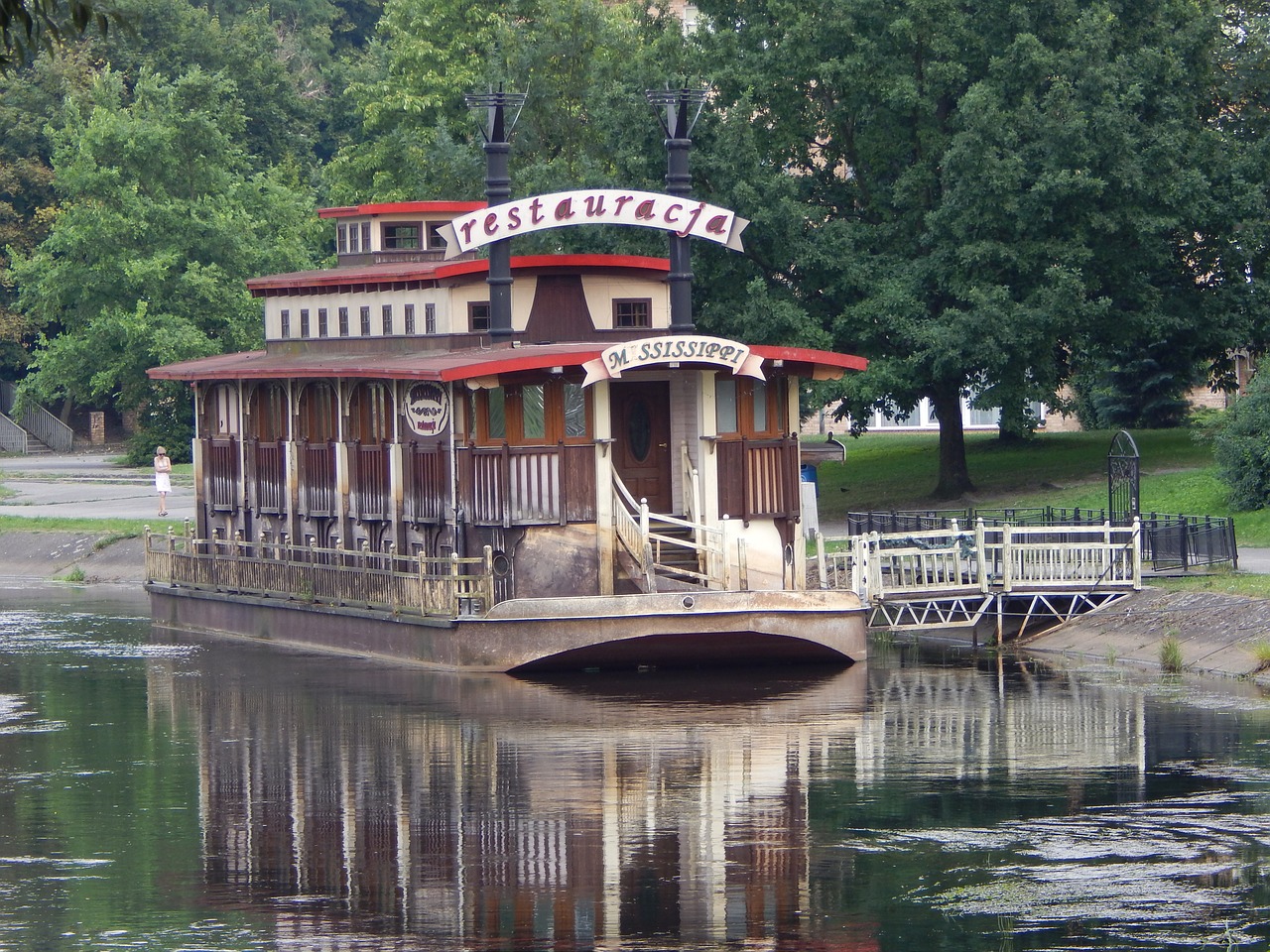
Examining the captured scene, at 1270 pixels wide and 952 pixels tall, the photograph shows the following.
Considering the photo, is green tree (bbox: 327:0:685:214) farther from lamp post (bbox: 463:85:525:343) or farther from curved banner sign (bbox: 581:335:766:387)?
curved banner sign (bbox: 581:335:766:387)

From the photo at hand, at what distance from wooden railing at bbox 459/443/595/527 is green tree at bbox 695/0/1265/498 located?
1610cm

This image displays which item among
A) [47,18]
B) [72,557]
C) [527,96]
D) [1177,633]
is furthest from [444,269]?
[527,96]

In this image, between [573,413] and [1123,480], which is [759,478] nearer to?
[573,413]

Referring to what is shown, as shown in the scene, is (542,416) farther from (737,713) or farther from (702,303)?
(702,303)


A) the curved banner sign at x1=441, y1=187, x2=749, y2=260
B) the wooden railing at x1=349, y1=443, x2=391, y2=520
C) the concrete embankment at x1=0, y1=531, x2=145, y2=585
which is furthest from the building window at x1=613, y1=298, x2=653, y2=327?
the concrete embankment at x1=0, y1=531, x2=145, y2=585

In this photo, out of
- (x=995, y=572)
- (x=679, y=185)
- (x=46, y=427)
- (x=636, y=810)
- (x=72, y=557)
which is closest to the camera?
(x=636, y=810)

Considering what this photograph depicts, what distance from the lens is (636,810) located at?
22.4 meters

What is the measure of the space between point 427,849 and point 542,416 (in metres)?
13.1

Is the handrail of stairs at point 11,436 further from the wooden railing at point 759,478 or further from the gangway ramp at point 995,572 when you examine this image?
the wooden railing at point 759,478

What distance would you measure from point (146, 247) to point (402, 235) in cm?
3859

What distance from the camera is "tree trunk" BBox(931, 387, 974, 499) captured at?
51.9m

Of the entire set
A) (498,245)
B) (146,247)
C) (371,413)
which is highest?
(146,247)

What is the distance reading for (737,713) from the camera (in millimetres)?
29000

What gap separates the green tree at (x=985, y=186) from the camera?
157 feet
